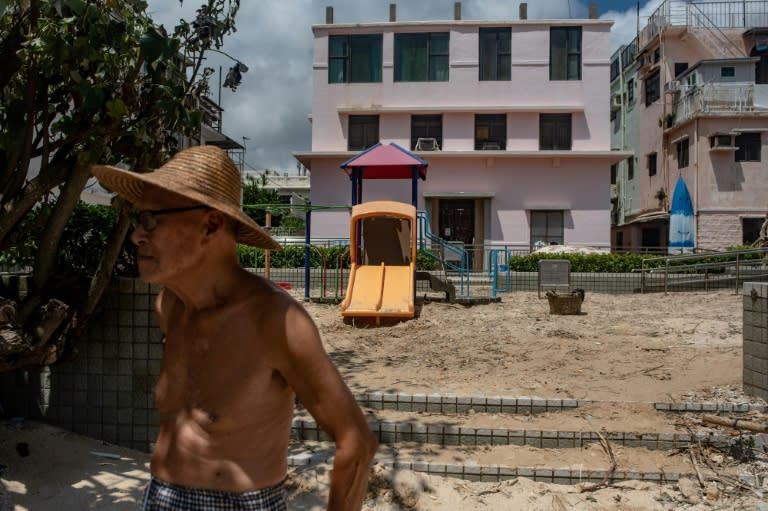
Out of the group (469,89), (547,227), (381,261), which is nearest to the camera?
(381,261)

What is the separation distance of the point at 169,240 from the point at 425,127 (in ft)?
75.8

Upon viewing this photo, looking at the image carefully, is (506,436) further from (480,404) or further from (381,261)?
(381,261)

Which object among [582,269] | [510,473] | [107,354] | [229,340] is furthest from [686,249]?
[229,340]

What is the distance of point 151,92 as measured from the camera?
3.71 meters

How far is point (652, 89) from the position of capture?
1213 inches

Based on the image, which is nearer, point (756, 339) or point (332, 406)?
point (332, 406)

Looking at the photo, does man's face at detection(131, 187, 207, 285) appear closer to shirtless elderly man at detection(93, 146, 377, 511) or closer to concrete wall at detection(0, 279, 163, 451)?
shirtless elderly man at detection(93, 146, 377, 511)

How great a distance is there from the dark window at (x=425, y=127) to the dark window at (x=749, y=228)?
13.2m

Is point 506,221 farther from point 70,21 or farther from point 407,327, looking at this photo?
point 70,21

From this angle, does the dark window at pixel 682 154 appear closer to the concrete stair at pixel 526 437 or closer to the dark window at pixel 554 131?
the dark window at pixel 554 131

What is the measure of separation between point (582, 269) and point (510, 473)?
13570mm

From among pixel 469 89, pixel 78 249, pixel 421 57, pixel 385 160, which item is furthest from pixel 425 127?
pixel 78 249

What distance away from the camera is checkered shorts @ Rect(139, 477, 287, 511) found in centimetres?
151

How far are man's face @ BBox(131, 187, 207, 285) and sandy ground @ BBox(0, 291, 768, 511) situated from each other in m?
2.67
